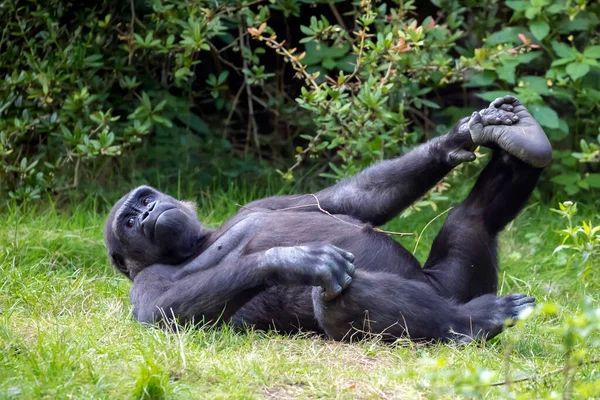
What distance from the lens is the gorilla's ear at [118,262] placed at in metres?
4.72

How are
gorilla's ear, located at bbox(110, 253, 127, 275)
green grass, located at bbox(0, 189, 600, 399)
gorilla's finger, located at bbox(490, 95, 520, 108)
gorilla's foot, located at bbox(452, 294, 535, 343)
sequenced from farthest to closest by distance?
gorilla's ear, located at bbox(110, 253, 127, 275)
gorilla's finger, located at bbox(490, 95, 520, 108)
gorilla's foot, located at bbox(452, 294, 535, 343)
green grass, located at bbox(0, 189, 600, 399)

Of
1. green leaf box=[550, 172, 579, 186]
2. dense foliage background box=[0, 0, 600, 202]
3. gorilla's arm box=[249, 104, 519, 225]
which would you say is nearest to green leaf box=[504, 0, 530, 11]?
dense foliage background box=[0, 0, 600, 202]

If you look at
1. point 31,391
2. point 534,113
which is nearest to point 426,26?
point 534,113

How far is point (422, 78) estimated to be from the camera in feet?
20.2

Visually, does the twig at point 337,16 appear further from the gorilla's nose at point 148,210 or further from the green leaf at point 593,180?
the gorilla's nose at point 148,210

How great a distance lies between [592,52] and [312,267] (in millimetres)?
3450

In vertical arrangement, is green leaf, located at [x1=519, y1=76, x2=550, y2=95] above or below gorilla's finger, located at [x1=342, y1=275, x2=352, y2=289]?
below

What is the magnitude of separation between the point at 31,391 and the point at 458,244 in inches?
84.3

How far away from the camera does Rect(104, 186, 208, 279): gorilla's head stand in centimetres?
448

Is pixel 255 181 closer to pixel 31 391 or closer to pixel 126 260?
pixel 126 260

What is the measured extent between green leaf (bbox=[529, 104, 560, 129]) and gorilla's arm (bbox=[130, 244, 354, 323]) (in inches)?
112

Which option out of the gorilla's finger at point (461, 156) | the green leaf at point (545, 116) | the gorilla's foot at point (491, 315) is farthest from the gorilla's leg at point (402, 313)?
the green leaf at point (545, 116)

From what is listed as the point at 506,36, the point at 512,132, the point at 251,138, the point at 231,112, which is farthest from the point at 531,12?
the point at 251,138

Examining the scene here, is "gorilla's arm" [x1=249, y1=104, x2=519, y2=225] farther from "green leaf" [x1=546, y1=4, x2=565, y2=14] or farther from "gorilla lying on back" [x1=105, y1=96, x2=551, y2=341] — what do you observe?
"green leaf" [x1=546, y1=4, x2=565, y2=14]
